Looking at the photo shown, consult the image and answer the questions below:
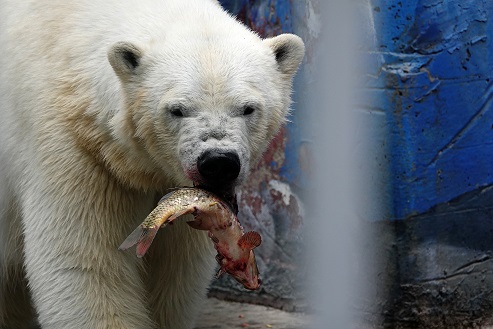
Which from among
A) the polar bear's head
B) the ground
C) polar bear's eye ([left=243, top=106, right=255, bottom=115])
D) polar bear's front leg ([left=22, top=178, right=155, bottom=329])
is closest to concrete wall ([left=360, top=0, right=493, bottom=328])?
the ground

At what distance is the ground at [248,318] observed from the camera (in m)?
5.19

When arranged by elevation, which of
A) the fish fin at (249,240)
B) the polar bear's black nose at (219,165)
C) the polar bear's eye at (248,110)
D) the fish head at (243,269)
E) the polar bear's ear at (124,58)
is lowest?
the fish head at (243,269)

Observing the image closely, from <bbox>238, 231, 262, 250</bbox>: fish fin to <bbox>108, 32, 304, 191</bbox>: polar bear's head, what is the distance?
18cm

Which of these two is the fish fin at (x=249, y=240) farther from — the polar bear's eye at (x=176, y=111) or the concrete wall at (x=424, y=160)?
the concrete wall at (x=424, y=160)

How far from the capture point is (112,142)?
3740 millimetres

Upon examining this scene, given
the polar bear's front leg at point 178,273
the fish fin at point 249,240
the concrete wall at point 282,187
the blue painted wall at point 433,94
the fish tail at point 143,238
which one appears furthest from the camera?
the concrete wall at point 282,187

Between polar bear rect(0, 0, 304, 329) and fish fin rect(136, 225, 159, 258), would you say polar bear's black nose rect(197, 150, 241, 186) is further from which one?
fish fin rect(136, 225, 159, 258)

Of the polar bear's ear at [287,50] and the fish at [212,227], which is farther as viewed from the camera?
the polar bear's ear at [287,50]

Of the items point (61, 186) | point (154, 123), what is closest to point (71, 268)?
point (61, 186)

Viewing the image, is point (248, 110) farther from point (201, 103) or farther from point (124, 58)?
point (124, 58)

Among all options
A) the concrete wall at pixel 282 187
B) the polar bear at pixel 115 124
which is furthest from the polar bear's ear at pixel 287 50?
the concrete wall at pixel 282 187

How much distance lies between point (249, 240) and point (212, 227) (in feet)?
0.45

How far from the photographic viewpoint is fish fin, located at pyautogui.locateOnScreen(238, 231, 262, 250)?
3459 millimetres

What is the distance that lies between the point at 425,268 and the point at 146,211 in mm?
1446
